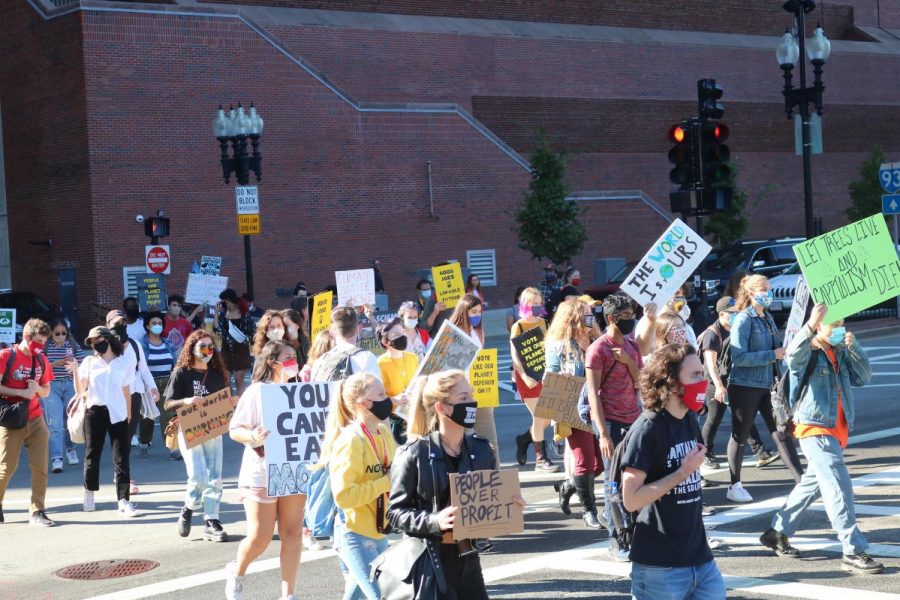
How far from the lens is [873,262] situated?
27.3 feet

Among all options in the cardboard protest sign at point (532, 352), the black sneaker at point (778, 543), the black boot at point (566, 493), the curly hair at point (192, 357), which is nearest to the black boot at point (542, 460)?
the cardboard protest sign at point (532, 352)

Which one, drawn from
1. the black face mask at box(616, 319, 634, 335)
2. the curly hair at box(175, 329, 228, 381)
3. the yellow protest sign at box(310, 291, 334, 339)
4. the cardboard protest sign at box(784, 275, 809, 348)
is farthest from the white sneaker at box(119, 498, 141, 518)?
the cardboard protest sign at box(784, 275, 809, 348)

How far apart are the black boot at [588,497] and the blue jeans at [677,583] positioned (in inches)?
157

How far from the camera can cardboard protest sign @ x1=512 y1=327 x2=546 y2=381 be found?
1187 centimetres

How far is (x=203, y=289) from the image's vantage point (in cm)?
1955

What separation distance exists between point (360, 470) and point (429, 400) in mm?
814

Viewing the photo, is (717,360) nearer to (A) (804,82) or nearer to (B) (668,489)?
(B) (668,489)

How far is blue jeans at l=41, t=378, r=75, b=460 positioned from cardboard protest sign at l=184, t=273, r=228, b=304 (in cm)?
483

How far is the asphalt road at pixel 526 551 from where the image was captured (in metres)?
8.03

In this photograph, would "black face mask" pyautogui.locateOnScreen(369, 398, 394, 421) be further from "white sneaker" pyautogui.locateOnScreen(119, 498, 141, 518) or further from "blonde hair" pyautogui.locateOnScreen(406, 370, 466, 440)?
"white sneaker" pyautogui.locateOnScreen(119, 498, 141, 518)

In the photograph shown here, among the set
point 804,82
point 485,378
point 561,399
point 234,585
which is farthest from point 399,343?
point 804,82

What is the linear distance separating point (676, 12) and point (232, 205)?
73.4 ft

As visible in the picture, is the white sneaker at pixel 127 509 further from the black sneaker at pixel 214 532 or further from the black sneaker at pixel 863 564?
the black sneaker at pixel 863 564

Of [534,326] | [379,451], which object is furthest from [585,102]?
[379,451]
